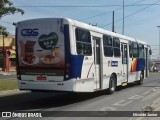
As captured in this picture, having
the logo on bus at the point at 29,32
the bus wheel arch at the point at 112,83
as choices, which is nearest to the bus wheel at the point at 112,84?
the bus wheel arch at the point at 112,83

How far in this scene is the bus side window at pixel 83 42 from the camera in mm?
15789

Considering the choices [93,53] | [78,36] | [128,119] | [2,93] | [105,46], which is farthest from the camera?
[2,93]

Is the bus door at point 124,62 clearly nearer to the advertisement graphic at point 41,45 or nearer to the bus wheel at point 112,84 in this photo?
the bus wheel at point 112,84

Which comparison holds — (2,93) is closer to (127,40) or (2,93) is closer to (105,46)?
(105,46)

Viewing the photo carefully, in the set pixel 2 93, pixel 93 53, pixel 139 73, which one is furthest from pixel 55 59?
pixel 139 73

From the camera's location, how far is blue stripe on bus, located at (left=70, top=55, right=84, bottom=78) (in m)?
15.1

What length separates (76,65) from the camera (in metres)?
15.4

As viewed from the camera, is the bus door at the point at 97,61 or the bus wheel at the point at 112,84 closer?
the bus door at the point at 97,61

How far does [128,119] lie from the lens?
11.6 meters

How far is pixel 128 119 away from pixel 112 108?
278 centimetres

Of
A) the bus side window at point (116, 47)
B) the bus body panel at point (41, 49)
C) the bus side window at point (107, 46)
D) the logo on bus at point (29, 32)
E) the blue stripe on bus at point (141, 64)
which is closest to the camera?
the bus body panel at point (41, 49)

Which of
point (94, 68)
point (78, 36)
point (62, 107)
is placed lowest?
point (62, 107)

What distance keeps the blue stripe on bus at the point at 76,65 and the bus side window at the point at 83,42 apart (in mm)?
281

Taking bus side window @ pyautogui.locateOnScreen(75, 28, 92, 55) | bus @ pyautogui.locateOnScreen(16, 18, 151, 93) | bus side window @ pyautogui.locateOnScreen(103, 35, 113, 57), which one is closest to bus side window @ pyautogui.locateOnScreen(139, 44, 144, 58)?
bus side window @ pyautogui.locateOnScreen(103, 35, 113, 57)
